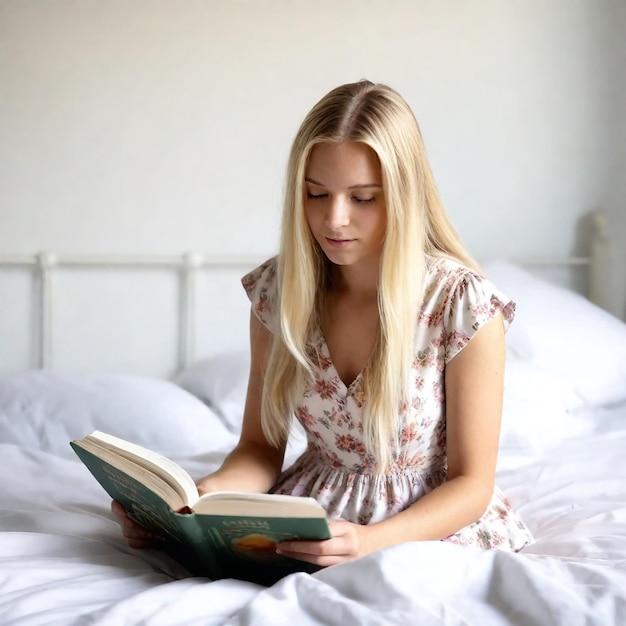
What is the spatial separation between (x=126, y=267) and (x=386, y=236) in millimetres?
1267

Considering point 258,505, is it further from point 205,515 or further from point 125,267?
point 125,267

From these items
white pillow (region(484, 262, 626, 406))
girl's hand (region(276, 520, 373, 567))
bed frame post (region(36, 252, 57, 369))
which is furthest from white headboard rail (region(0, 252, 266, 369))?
girl's hand (region(276, 520, 373, 567))

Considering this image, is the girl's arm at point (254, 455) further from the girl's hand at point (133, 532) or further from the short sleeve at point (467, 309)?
the short sleeve at point (467, 309)

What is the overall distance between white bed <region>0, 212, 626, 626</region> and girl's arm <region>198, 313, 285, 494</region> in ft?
0.50

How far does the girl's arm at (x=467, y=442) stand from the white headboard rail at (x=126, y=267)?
4.05 ft

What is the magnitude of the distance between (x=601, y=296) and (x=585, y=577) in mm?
1695

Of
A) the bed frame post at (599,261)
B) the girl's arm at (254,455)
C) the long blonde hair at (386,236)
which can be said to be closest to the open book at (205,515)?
the girl's arm at (254,455)

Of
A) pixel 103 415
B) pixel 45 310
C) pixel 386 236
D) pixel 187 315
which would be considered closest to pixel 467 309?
pixel 386 236

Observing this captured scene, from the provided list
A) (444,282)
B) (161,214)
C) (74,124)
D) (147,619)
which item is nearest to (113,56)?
(74,124)

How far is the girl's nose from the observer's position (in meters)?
1.06

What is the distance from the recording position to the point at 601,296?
2482 millimetres

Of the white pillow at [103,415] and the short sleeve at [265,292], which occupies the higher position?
the short sleeve at [265,292]

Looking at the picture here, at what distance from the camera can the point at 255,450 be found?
1.24 metres

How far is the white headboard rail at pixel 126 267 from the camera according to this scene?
218 cm
